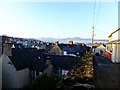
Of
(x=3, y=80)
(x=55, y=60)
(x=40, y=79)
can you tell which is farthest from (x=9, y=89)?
(x=55, y=60)

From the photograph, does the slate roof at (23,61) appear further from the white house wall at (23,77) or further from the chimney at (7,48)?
the chimney at (7,48)

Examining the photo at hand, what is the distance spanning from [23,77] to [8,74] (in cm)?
189

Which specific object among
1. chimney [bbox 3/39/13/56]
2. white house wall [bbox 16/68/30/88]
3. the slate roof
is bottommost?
white house wall [bbox 16/68/30/88]

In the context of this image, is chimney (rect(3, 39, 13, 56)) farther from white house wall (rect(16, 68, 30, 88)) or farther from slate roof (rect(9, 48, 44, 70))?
white house wall (rect(16, 68, 30, 88))

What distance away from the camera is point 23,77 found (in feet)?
78.5

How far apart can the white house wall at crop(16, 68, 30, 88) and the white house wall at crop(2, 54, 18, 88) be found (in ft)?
1.54

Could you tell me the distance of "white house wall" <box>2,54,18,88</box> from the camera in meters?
22.5

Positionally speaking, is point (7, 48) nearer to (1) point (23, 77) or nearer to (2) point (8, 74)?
(2) point (8, 74)

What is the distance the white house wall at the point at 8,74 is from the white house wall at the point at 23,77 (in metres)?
0.47

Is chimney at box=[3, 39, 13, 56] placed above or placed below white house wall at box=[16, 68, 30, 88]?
above

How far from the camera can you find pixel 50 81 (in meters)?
17.7

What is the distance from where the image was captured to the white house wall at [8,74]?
22531 mm

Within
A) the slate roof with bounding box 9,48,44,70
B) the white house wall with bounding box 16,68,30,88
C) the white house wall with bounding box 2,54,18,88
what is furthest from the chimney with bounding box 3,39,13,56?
the white house wall with bounding box 16,68,30,88

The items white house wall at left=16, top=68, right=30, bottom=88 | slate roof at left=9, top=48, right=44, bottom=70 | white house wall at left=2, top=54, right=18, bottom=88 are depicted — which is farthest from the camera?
slate roof at left=9, top=48, right=44, bottom=70
